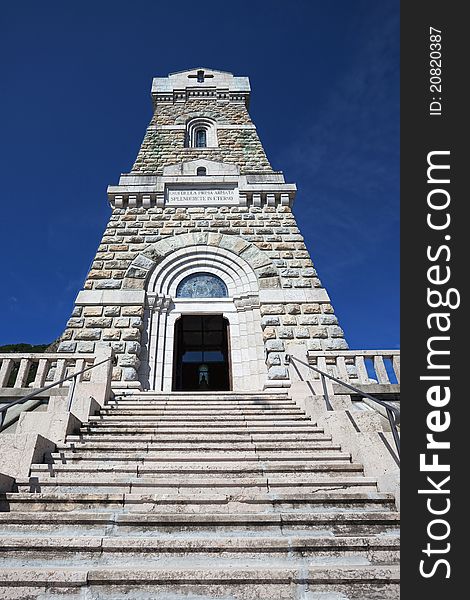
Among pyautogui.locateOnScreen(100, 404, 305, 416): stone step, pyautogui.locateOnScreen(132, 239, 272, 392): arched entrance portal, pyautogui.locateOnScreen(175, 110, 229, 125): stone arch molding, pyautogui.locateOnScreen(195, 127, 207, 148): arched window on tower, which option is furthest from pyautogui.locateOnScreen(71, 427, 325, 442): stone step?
pyautogui.locateOnScreen(175, 110, 229, 125): stone arch molding

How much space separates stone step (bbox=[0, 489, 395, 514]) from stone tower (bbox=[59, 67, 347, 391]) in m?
4.20

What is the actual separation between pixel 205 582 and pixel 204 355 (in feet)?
32.1

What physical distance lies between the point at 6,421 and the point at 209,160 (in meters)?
9.74

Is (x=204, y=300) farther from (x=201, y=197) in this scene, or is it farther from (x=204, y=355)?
(x=201, y=197)

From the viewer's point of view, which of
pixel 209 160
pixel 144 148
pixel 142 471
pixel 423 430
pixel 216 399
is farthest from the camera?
pixel 144 148

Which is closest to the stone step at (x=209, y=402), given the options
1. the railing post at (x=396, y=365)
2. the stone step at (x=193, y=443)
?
the stone step at (x=193, y=443)

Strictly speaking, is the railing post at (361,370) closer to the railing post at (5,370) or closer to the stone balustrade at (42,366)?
the stone balustrade at (42,366)

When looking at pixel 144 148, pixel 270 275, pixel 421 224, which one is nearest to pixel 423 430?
pixel 421 224

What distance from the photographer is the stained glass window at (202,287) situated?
31.7 feet

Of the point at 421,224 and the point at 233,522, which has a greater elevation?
the point at 421,224

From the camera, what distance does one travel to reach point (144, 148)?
43.6ft

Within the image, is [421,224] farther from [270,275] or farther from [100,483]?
[270,275]

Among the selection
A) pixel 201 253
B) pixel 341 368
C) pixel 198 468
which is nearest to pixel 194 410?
pixel 198 468

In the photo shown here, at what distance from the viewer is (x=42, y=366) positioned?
6691 millimetres
